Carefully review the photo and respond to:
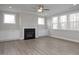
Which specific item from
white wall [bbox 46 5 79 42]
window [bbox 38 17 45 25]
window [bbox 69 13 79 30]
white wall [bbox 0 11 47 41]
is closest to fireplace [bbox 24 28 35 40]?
white wall [bbox 0 11 47 41]

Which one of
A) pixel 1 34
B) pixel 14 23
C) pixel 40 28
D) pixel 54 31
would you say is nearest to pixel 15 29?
pixel 14 23

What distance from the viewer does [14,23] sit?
23.4 ft

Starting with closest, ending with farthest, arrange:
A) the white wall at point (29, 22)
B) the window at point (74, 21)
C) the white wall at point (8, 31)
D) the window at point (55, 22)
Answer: the window at point (74, 21), the white wall at point (8, 31), the white wall at point (29, 22), the window at point (55, 22)

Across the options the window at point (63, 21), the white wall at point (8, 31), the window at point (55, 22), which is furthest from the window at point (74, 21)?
the white wall at point (8, 31)

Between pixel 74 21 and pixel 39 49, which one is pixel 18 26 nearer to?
pixel 39 49

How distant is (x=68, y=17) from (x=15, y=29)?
475 centimetres

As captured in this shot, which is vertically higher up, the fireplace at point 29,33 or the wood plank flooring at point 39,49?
the fireplace at point 29,33

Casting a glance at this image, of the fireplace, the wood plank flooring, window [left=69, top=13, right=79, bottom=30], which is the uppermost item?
window [left=69, top=13, right=79, bottom=30]

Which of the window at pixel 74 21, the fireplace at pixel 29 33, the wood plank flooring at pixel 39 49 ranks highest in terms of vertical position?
the window at pixel 74 21

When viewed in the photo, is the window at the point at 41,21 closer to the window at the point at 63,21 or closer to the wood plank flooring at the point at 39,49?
the window at the point at 63,21

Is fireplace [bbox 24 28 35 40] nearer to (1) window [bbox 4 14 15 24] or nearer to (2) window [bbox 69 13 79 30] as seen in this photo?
(1) window [bbox 4 14 15 24]

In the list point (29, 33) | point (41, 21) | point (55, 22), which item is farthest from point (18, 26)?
point (55, 22)
